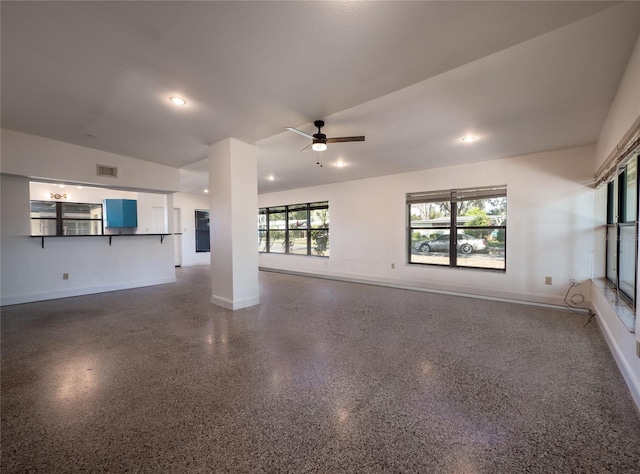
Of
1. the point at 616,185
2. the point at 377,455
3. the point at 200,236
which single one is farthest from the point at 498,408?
the point at 200,236

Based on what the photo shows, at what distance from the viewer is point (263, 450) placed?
1.44 meters

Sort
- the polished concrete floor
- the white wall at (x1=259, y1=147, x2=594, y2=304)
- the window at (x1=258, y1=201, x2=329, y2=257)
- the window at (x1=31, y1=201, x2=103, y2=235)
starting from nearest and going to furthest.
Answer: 1. the polished concrete floor
2. the white wall at (x1=259, y1=147, x2=594, y2=304)
3. the window at (x1=31, y1=201, x2=103, y2=235)
4. the window at (x1=258, y1=201, x2=329, y2=257)

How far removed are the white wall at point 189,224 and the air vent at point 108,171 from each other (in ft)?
12.8

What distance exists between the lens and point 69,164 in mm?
4430

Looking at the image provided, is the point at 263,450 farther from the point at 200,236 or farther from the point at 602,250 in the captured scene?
the point at 200,236

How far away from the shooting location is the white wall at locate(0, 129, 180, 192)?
3928mm

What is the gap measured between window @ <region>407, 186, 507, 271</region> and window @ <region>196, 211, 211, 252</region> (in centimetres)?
725

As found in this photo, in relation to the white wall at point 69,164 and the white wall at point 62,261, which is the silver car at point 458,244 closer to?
the white wall at point 69,164

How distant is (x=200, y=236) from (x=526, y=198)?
9.45 m

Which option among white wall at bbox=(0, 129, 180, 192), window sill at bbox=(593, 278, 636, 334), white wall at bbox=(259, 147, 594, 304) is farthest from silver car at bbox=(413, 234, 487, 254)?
white wall at bbox=(0, 129, 180, 192)

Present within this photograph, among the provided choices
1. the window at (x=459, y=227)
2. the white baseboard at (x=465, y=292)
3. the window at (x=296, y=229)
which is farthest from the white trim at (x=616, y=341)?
the window at (x=296, y=229)

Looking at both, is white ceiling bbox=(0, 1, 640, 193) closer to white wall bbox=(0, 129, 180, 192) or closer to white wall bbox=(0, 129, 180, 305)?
white wall bbox=(0, 129, 180, 192)

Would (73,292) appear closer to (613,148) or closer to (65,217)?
(65,217)

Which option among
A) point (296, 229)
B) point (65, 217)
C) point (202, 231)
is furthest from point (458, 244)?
point (65, 217)
